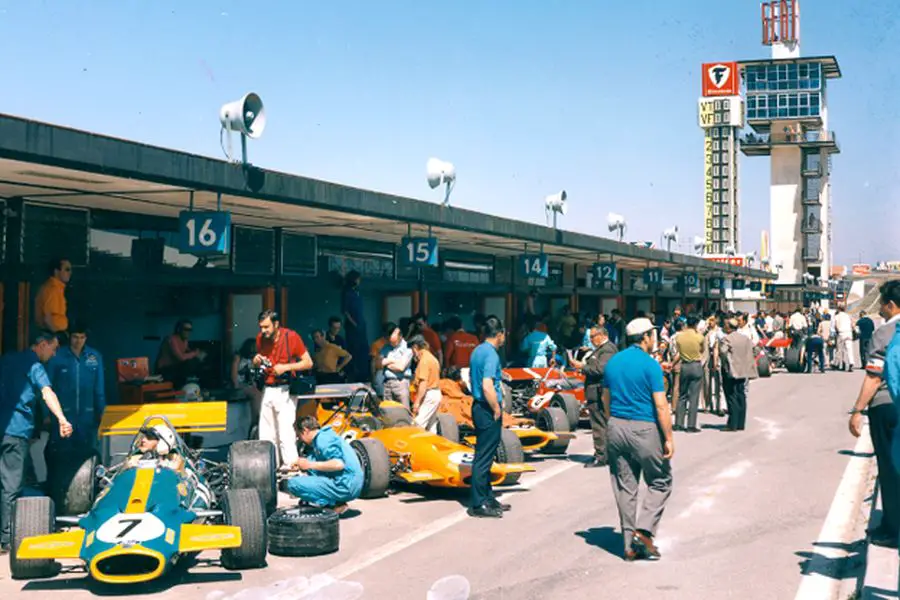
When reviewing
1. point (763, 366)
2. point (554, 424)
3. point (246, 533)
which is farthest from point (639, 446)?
point (763, 366)

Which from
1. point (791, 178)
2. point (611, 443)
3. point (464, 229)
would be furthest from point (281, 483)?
point (791, 178)

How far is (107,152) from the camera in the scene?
29.0 ft

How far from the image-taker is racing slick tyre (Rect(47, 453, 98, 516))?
8.42 meters

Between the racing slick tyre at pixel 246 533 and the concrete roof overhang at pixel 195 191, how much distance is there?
10.9 ft

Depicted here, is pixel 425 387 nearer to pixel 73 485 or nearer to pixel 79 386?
pixel 79 386

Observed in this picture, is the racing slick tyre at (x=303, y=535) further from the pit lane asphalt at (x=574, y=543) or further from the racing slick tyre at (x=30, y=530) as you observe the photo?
the racing slick tyre at (x=30, y=530)

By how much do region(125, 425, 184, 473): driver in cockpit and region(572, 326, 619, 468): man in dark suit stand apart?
5340 millimetres

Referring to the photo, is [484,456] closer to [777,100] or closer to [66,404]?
[66,404]

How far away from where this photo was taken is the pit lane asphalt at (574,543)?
6906 mm

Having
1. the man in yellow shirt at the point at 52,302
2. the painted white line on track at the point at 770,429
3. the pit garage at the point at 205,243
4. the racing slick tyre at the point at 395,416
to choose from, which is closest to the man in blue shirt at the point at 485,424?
the racing slick tyre at the point at 395,416

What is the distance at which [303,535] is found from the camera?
7844mm

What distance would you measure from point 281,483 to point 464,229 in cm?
656

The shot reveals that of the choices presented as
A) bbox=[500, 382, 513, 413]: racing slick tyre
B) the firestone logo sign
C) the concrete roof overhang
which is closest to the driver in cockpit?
the concrete roof overhang

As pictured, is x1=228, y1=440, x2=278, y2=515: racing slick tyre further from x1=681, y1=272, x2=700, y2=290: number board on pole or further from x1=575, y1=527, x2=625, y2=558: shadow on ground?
x1=681, y1=272, x2=700, y2=290: number board on pole
